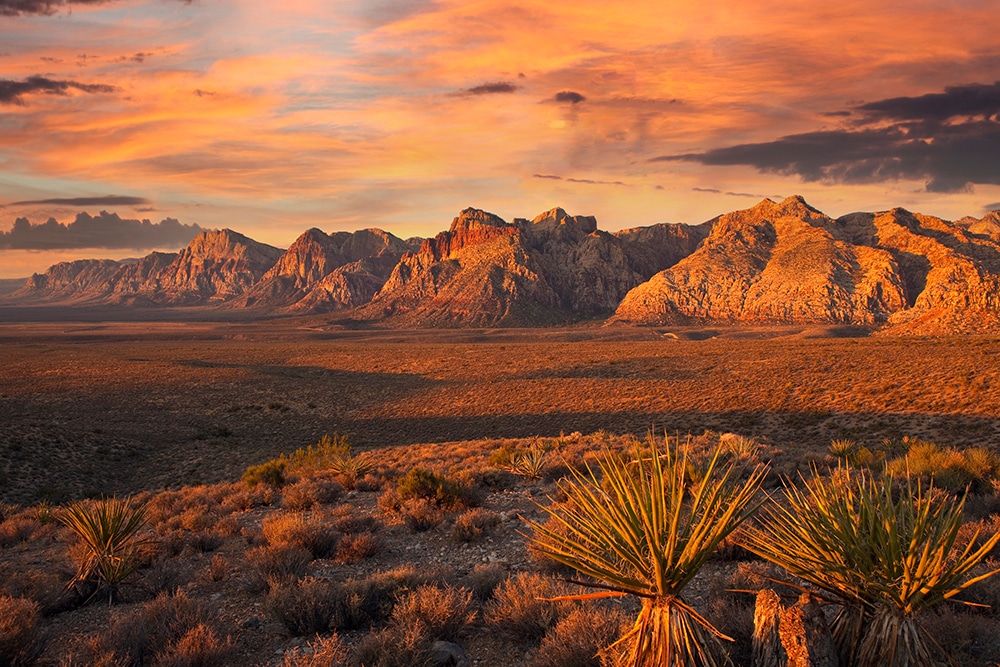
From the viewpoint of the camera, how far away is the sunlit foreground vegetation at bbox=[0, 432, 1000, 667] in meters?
4.00

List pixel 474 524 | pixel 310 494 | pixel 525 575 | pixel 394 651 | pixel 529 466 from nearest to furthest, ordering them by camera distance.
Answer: pixel 394 651 < pixel 525 575 < pixel 474 524 < pixel 310 494 < pixel 529 466

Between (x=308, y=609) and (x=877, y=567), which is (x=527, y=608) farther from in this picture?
(x=877, y=567)

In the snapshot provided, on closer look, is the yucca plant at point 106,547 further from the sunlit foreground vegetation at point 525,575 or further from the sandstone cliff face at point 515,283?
the sandstone cliff face at point 515,283

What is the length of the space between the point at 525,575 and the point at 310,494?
7.11m

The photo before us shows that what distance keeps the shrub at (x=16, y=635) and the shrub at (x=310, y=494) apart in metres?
6.12

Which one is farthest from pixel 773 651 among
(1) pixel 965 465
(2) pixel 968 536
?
(1) pixel 965 465

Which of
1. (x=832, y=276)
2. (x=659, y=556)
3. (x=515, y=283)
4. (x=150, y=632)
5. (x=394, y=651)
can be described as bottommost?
(x=150, y=632)

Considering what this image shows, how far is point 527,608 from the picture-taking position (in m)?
5.81

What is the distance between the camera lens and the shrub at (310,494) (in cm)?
1195

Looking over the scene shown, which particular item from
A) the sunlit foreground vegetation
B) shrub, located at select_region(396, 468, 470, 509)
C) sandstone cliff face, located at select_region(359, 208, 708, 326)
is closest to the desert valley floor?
the sunlit foreground vegetation

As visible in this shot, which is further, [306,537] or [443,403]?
[443,403]

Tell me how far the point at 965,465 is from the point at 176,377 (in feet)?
162

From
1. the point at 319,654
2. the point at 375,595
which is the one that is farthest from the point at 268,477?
the point at 319,654

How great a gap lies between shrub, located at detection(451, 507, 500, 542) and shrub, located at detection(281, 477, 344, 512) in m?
3.98
